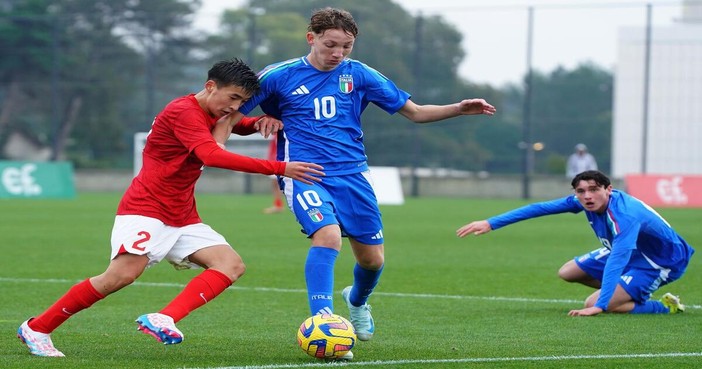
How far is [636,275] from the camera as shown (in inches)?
345

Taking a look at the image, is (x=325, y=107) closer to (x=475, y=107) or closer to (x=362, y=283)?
(x=475, y=107)

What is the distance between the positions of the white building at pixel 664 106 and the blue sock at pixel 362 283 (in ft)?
84.6

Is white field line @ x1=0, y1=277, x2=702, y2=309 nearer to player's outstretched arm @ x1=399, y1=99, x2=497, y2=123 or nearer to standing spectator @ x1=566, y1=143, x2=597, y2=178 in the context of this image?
player's outstretched arm @ x1=399, y1=99, x2=497, y2=123

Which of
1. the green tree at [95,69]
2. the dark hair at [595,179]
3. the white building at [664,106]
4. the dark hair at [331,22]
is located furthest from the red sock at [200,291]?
the green tree at [95,69]

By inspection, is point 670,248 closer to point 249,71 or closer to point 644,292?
point 644,292

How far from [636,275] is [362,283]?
2.55 meters

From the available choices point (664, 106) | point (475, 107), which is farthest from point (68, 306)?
point (664, 106)

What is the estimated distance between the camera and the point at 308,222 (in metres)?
6.58

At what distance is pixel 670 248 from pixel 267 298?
325 centimetres

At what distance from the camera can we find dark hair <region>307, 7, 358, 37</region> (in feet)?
22.3

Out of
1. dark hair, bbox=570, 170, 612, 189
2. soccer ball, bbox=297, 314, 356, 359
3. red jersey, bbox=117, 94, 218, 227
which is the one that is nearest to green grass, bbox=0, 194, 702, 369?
soccer ball, bbox=297, 314, 356, 359

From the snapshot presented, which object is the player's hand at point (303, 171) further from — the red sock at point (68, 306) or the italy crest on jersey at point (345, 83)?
the red sock at point (68, 306)

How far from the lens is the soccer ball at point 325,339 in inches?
243

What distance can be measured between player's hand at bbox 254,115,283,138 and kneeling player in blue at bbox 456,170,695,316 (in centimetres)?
188
